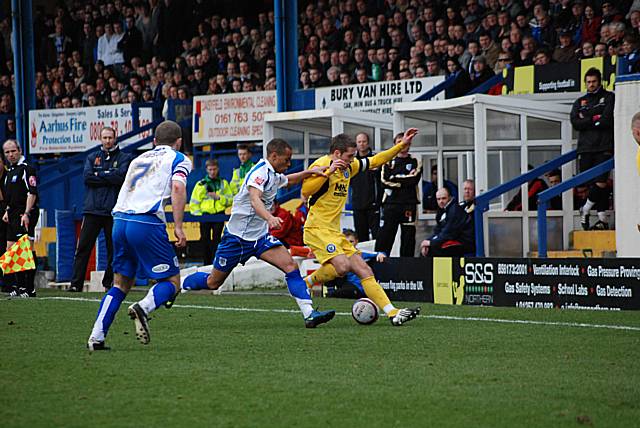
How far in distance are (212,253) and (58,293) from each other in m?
3.30

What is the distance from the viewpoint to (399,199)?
1644 cm

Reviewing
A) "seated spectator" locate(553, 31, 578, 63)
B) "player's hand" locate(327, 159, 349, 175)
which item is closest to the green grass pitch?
"player's hand" locate(327, 159, 349, 175)

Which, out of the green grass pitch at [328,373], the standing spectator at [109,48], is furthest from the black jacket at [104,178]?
the standing spectator at [109,48]

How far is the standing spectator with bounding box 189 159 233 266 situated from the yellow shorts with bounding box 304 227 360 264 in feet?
26.4

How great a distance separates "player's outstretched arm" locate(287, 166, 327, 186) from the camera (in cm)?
1072

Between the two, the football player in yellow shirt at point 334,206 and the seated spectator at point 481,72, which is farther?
the seated spectator at point 481,72

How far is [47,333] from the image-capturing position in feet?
32.7

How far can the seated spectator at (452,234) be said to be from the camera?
15812 millimetres

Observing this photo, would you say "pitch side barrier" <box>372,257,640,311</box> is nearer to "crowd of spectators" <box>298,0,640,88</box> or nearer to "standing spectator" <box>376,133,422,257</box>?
"standing spectator" <box>376,133,422,257</box>

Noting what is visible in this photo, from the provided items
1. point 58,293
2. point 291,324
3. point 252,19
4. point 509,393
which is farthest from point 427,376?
point 252,19

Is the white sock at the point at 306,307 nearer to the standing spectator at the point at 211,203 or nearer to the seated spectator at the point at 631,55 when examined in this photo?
the seated spectator at the point at 631,55

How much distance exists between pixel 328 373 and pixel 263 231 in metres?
3.68

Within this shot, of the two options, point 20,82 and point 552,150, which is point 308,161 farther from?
point 20,82

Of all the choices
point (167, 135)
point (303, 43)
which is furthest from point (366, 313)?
point (303, 43)
